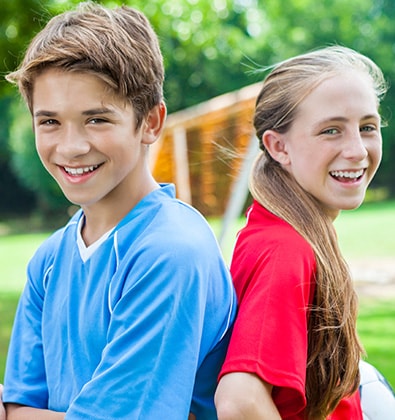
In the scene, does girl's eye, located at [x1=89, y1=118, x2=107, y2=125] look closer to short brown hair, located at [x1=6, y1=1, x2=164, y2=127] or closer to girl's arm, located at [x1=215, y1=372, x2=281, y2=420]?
short brown hair, located at [x1=6, y1=1, x2=164, y2=127]

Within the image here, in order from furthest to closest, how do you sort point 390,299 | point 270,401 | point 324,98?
point 390,299, point 324,98, point 270,401

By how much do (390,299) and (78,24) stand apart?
328 inches

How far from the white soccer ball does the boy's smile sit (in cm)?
111

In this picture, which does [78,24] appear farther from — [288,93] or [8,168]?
[8,168]

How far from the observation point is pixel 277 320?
2.00m

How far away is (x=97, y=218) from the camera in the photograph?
2.19m

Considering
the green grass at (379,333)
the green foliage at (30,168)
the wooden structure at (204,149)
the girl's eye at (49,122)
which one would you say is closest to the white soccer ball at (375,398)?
the girl's eye at (49,122)

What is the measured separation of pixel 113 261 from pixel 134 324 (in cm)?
23

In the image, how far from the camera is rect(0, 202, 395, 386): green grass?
7.35 m

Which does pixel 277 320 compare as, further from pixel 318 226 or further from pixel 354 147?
pixel 354 147

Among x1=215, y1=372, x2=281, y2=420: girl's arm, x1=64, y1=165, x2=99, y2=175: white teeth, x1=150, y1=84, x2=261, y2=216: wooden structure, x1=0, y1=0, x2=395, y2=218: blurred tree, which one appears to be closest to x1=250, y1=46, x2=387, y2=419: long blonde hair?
x1=215, y1=372, x2=281, y2=420: girl's arm

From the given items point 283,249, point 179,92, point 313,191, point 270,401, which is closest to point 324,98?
point 313,191

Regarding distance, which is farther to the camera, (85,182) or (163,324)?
(85,182)

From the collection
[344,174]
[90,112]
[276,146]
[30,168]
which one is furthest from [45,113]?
[30,168]
